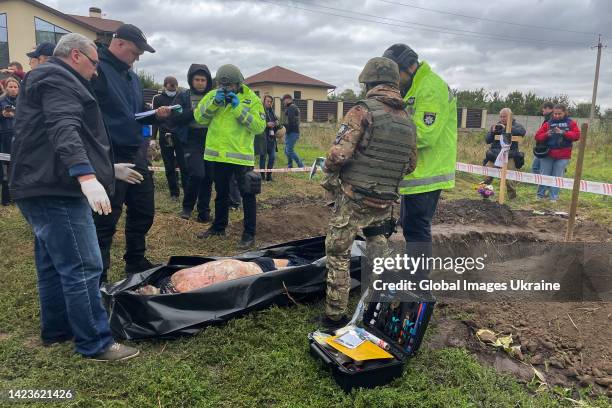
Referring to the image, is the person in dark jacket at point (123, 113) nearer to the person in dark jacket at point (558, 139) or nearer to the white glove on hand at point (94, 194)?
the white glove on hand at point (94, 194)

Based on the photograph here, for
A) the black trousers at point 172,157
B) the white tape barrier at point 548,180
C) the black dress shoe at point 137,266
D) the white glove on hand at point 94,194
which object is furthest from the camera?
the black trousers at point 172,157

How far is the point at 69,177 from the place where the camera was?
8.09ft

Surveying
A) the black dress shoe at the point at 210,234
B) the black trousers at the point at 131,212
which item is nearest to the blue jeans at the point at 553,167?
the black dress shoe at the point at 210,234

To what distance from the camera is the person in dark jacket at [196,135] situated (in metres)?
6.01

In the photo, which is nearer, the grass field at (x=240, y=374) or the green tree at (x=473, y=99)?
the grass field at (x=240, y=374)

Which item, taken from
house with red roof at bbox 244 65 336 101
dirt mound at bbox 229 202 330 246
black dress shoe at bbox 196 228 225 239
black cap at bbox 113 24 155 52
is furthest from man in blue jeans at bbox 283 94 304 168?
house with red roof at bbox 244 65 336 101

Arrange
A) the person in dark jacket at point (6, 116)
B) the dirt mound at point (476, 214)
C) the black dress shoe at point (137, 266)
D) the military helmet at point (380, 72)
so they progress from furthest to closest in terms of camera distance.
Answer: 1. the dirt mound at point (476, 214)
2. the person in dark jacket at point (6, 116)
3. the black dress shoe at point (137, 266)
4. the military helmet at point (380, 72)

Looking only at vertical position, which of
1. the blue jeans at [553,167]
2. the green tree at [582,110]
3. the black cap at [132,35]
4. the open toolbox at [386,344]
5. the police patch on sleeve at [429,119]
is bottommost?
the open toolbox at [386,344]

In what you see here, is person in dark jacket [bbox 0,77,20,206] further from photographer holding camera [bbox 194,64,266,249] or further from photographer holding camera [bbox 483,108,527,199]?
photographer holding camera [bbox 483,108,527,199]

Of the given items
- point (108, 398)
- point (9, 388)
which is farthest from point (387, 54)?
point (9, 388)

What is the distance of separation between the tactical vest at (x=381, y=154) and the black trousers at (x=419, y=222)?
559 mm

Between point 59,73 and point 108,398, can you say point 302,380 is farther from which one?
point 59,73

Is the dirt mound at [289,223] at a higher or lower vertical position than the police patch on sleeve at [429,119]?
lower

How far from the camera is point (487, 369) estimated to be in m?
2.84
